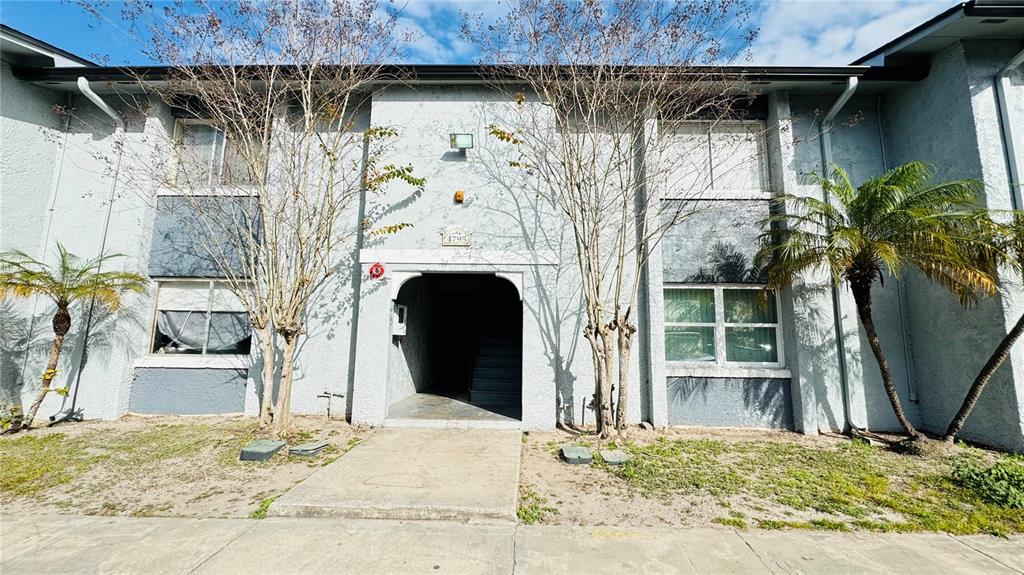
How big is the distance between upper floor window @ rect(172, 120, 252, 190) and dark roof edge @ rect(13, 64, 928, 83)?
1095mm

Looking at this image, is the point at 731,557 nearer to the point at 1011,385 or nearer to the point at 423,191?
the point at 1011,385

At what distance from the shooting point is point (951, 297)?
274 inches

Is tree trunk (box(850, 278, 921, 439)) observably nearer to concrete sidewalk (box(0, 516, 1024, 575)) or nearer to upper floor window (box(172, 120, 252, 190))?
concrete sidewalk (box(0, 516, 1024, 575))

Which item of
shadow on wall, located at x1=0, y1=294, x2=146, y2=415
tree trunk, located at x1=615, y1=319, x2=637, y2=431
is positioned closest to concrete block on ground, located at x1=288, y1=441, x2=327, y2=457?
tree trunk, located at x1=615, y1=319, x2=637, y2=431

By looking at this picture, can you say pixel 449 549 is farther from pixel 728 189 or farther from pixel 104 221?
pixel 104 221

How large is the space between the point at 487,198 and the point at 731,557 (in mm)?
6462

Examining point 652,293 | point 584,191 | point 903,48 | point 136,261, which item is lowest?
point 652,293

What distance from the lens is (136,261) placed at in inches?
317

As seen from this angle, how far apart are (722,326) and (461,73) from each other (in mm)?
7285

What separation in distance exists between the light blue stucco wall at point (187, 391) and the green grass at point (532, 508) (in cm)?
643

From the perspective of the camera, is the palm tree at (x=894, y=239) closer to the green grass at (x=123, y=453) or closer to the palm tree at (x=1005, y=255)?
the palm tree at (x=1005, y=255)

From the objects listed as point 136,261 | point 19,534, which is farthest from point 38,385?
point 19,534

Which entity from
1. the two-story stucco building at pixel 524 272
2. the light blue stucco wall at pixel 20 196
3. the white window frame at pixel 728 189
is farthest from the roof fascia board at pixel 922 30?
the light blue stucco wall at pixel 20 196

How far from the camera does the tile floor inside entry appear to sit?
24.5 ft
